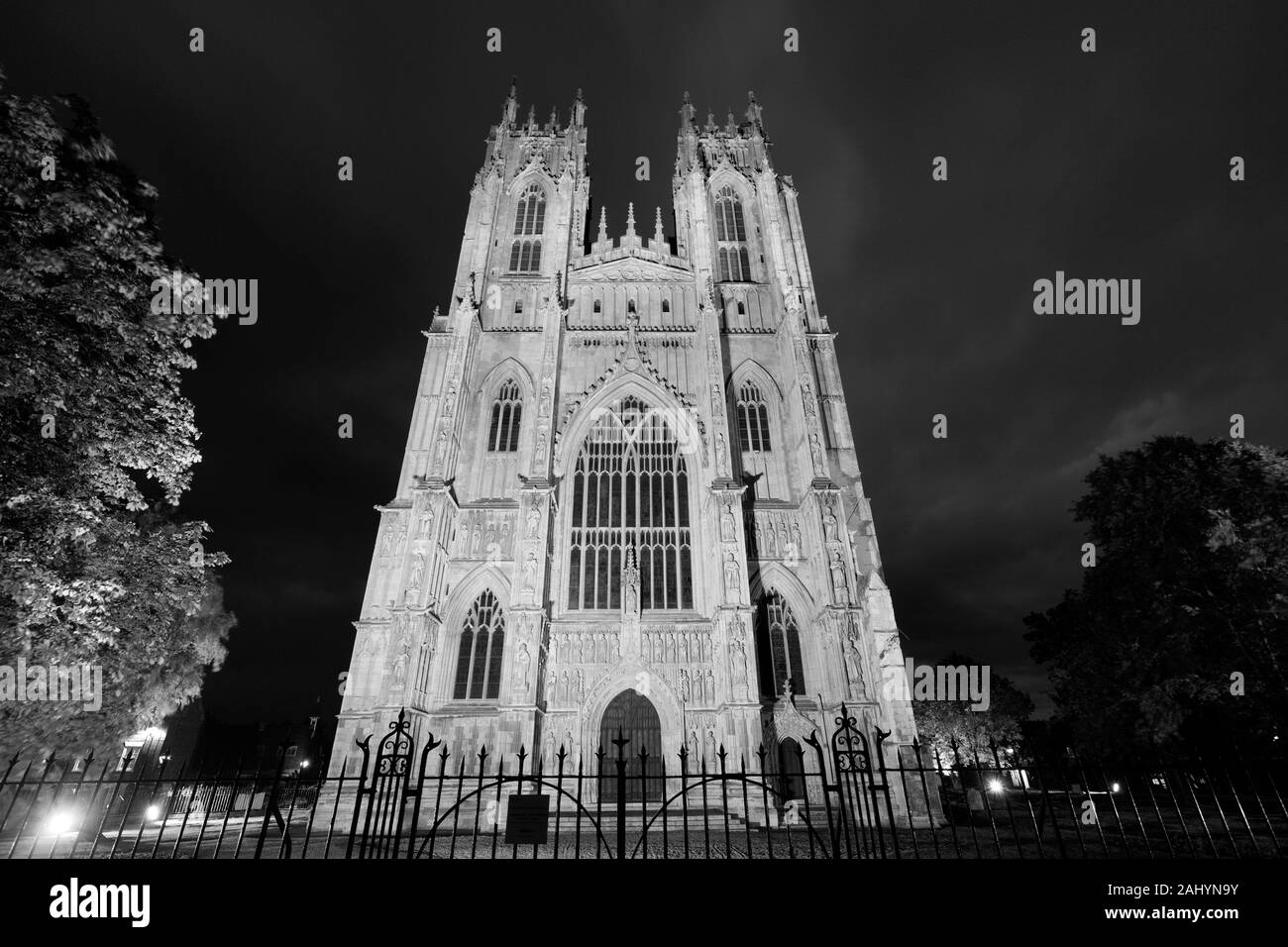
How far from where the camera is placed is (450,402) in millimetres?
22812

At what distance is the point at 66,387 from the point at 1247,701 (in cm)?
2331

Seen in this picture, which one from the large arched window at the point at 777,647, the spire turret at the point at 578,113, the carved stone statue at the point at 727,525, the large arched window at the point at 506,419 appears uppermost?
the spire turret at the point at 578,113

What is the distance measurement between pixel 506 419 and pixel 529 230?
1257 centimetres

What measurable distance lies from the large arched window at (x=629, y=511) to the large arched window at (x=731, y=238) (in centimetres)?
1013

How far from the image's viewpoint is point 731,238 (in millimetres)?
32250

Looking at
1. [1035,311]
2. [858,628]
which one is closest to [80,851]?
[858,628]

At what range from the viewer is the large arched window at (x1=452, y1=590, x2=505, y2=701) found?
1983 cm

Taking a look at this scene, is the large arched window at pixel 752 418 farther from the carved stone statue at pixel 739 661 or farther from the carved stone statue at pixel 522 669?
the carved stone statue at pixel 522 669

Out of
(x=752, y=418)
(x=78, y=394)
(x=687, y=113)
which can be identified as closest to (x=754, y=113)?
(x=687, y=113)

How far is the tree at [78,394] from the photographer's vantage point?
7688 millimetres

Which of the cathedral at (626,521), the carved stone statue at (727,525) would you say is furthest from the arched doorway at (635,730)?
the carved stone statue at (727,525)

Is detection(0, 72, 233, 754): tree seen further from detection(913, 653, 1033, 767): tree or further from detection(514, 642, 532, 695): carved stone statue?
detection(913, 653, 1033, 767): tree

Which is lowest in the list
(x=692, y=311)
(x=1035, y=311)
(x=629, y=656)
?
(x=629, y=656)
